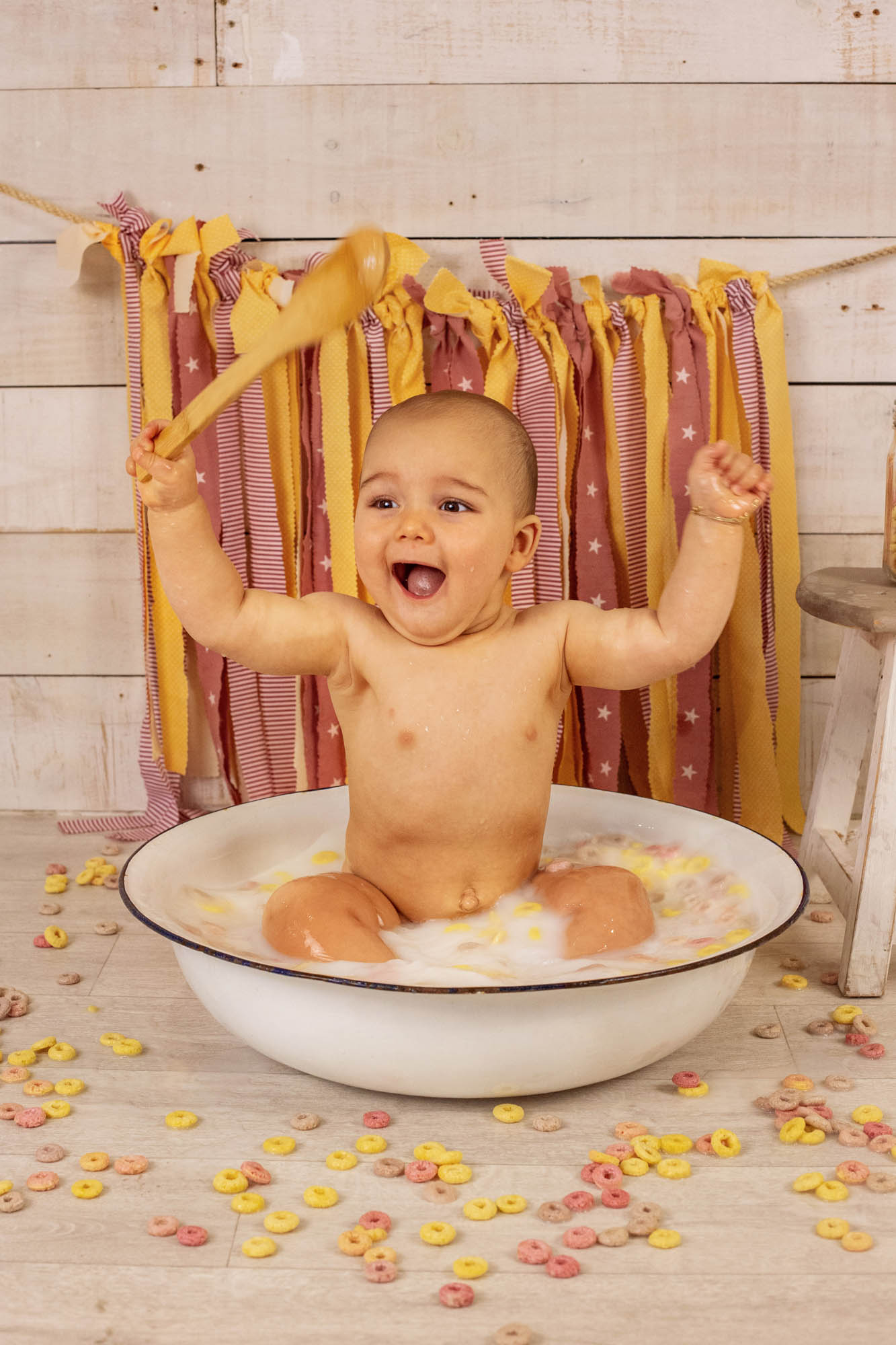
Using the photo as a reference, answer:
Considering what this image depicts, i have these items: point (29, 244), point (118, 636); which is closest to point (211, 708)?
point (118, 636)

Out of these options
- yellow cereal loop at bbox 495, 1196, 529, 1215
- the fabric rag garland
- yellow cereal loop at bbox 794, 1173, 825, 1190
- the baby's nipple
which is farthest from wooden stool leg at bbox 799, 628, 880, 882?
yellow cereal loop at bbox 495, 1196, 529, 1215

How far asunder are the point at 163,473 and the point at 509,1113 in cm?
56

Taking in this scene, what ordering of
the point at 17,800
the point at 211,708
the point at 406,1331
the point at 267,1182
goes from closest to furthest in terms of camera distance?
1. the point at 406,1331
2. the point at 267,1182
3. the point at 211,708
4. the point at 17,800

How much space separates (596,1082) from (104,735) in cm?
89

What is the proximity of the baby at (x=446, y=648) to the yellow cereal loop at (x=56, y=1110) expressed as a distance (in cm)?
20

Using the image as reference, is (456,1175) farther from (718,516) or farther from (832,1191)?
(718,516)

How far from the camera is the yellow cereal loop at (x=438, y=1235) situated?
2.77ft

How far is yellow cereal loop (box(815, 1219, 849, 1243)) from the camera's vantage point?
85 centimetres

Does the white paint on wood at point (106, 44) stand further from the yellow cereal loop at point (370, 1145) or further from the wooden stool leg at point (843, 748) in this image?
the yellow cereal loop at point (370, 1145)

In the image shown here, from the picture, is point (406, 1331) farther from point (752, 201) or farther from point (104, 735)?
point (752, 201)

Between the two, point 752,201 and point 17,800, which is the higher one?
point 752,201

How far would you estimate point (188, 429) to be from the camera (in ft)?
3.33

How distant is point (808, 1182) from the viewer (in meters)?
0.90

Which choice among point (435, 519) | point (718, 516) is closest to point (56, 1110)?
point (435, 519)
